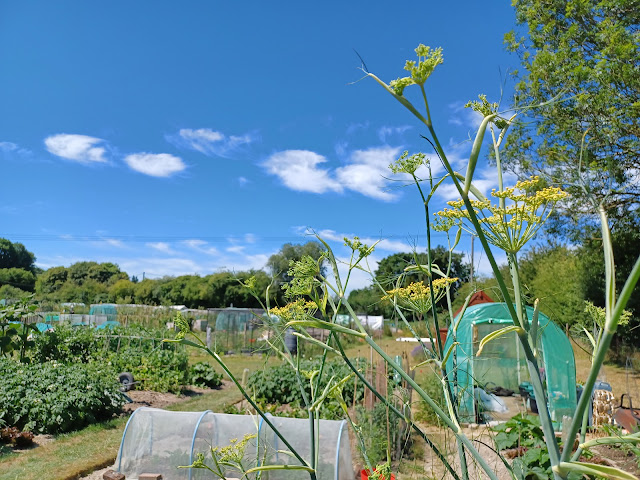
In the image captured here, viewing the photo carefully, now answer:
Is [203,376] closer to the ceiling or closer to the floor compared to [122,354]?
closer to the floor

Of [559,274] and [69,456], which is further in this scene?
[559,274]

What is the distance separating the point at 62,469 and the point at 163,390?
5.65 metres

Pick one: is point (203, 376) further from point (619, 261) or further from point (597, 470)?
point (597, 470)

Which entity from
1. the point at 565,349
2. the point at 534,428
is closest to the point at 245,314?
the point at 565,349

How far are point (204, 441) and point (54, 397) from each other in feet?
12.5

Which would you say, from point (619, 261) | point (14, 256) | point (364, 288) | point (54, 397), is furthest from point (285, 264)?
point (14, 256)

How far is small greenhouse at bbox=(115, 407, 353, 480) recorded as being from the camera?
17.4ft

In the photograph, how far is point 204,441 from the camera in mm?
5730

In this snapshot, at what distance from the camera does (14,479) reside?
18.9 ft

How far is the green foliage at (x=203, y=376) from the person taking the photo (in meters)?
13.5

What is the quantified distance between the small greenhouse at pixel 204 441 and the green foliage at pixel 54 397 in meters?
2.54

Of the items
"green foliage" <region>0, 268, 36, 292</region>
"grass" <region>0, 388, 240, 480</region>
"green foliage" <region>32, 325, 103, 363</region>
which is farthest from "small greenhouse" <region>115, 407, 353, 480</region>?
"green foliage" <region>0, 268, 36, 292</region>

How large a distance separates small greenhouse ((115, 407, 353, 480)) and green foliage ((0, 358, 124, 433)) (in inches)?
99.8

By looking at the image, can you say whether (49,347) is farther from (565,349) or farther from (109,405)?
(565,349)
